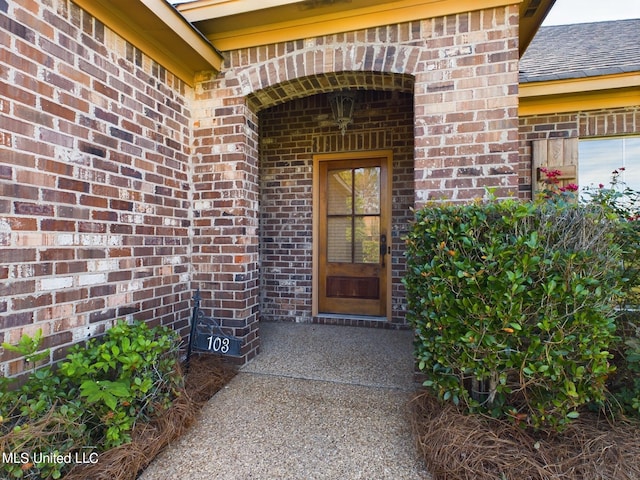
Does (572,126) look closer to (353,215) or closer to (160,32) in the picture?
(353,215)

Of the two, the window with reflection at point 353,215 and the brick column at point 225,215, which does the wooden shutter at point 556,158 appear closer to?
the window with reflection at point 353,215

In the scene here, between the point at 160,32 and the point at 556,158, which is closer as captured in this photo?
the point at 160,32

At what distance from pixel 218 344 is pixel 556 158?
3851mm

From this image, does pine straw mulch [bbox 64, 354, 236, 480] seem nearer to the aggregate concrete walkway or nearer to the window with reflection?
the aggregate concrete walkway

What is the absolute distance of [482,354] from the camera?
5.65 ft

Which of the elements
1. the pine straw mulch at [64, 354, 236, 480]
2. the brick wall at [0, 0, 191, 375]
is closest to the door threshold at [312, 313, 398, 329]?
the pine straw mulch at [64, 354, 236, 480]

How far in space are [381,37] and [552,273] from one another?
2.07m

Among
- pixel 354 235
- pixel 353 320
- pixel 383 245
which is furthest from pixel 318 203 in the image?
pixel 353 320

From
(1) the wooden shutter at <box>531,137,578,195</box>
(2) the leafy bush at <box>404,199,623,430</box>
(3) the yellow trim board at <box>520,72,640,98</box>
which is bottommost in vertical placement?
(2) the leafy bush at <box>404,199,623,430</box>

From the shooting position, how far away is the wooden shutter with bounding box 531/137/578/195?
3425 mm

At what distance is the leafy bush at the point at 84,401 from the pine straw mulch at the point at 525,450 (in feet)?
5.02

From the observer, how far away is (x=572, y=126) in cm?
354

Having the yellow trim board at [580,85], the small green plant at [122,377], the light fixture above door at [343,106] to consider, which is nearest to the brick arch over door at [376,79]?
the light fixture above door at [343,106]

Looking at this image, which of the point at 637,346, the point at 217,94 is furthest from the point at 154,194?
the point at 637,346
